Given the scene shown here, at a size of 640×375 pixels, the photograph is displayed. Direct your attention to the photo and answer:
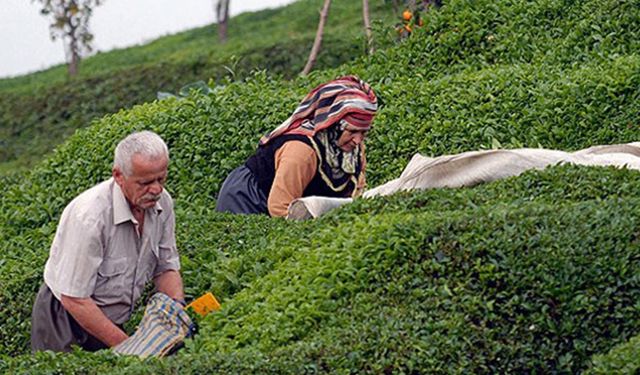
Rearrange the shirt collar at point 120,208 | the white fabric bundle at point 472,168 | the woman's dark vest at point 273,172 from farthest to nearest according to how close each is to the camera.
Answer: the woman's dark vest at point 273,172 < the white fabric bundle at point 472,168 < the shirt collar at point 120,208

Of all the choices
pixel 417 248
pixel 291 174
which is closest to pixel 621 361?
pixel 417 248

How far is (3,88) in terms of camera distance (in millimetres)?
24031

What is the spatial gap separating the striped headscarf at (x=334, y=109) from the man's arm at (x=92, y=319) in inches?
76.4

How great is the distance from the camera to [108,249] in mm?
6348

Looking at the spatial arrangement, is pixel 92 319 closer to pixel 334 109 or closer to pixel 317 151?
pixel 317 151

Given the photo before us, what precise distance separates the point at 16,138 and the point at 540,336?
50.2 ft

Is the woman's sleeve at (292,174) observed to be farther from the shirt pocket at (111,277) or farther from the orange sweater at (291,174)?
the shirt pocket at (111,277)

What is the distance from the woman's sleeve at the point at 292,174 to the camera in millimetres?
7715

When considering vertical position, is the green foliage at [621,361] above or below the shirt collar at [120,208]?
below

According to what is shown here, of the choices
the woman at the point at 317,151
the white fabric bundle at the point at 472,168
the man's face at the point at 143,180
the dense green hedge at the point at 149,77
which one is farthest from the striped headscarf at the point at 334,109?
the dense green hedge at the point at 149,77

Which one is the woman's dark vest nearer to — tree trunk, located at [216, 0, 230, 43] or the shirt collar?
the shirt collar

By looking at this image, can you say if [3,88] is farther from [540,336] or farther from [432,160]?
[540,336]

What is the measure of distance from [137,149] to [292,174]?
1.68 m

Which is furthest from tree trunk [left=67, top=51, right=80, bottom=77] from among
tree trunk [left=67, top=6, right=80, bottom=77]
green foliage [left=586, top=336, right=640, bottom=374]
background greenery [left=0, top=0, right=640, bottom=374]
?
green foliage [left=586, top=336, right=640, bottom=374]
